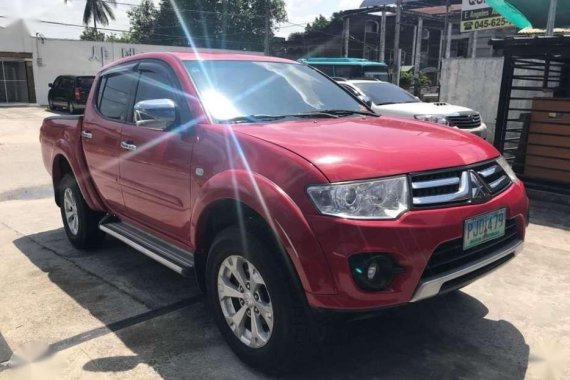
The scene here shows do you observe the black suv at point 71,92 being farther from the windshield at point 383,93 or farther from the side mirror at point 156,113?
the side mirror at point 156,113

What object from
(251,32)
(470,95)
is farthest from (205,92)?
(251,32)

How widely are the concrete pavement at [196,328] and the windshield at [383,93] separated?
525 cm

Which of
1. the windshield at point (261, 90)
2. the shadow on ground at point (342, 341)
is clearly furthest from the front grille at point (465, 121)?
the shadow on ground at point (342, 341)

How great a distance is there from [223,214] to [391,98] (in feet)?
24.7

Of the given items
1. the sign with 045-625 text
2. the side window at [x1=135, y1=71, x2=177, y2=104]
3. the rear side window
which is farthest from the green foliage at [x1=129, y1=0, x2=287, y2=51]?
the side window at [x1=135, y1=71, x2=177, y2=104]

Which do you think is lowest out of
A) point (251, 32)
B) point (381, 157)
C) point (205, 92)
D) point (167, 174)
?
point (167, 174)

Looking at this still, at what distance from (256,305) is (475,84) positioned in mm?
10451

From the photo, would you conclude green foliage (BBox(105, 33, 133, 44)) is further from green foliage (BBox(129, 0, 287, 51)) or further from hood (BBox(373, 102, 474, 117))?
hood (BBox(373, 102, 474, 117))

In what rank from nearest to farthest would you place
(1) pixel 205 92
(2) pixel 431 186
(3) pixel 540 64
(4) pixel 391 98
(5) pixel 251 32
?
(2) pixel 431 186 → (1) pixel 205 92 → (3) pixel 540 64 → (4) pixel 391 98 → (5) pixel 251 32

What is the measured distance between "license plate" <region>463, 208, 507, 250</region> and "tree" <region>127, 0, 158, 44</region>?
2161 inches

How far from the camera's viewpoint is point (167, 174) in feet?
11.4

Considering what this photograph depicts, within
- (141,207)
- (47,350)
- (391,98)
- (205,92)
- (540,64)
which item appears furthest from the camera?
(391,98)

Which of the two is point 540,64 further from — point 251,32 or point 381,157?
point 251,32

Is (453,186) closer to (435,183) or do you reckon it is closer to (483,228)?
(435,183)
